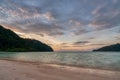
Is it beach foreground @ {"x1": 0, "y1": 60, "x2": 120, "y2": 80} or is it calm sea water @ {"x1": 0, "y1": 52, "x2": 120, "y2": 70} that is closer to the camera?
beach foreground @ {"x1": 0, "y1": 60, "x2": 120, "y2": 80}

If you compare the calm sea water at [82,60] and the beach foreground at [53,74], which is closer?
the beach foreground at [53,74]

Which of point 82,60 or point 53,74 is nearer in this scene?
point 53,74

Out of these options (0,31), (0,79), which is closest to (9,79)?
(0,79)

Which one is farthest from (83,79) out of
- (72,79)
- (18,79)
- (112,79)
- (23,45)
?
(23,45)

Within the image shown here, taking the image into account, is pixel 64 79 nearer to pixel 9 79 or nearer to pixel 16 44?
pixel 9 79

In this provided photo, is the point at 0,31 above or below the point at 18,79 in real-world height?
above

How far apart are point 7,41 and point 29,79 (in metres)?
163

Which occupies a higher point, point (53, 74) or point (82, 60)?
point (82, 60)

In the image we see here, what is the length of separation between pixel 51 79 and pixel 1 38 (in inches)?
6218

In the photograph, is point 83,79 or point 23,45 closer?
point 83,79

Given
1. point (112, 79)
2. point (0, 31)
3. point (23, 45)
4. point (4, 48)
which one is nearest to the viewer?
point (112, 79)

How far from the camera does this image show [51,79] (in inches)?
339

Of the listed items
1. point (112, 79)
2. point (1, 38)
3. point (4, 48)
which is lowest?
point (112, 79)

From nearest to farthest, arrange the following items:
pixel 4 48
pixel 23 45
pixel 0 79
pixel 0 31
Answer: pixel 0 79
pixel 4 48
pixel 0 31
pixel 23 45
